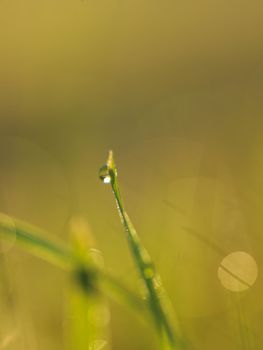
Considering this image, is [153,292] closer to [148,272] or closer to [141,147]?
[148,272]

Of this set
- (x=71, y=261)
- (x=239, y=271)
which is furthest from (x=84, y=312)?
(x=239, y=271)

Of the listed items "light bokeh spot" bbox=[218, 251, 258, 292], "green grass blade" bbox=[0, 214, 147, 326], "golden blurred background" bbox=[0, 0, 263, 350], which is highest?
"golden blurred background" bbox=[0, 0, 263, 350]

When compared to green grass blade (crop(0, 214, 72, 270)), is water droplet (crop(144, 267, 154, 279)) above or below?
below

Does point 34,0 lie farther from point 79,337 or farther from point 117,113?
point 79,337

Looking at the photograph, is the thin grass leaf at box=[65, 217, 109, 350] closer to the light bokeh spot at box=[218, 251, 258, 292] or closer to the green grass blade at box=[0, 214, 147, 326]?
the green grass blade at box=[0, 214, 147, 326]

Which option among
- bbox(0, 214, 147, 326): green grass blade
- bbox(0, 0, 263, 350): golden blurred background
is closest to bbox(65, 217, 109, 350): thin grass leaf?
bbox(0, 214, 147, 326): green grass blade

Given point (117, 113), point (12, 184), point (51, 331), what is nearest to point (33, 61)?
point (117, 113)

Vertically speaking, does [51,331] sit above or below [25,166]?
below
